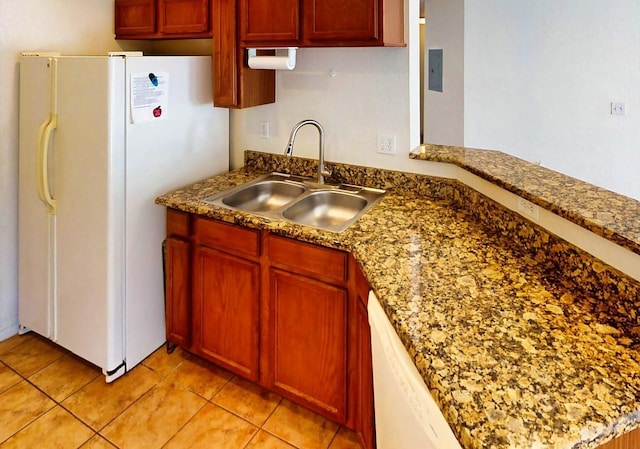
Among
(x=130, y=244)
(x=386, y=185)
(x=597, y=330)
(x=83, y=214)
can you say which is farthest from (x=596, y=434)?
(x=83, y=214)

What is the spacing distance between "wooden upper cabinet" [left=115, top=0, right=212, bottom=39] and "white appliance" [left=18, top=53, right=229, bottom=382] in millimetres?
194

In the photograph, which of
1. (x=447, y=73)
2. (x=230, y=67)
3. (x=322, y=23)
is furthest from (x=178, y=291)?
(x=447, y=73)

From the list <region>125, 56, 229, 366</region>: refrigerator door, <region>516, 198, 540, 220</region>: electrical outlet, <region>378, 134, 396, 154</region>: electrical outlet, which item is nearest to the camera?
<region>516, 198, 540, 220</region>: electrical outlet

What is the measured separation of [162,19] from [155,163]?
875 millimetres

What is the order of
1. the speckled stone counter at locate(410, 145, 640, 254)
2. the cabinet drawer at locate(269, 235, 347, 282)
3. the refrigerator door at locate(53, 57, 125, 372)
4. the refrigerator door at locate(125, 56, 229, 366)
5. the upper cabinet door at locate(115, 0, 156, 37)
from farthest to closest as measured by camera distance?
1. the upper cabinet door at locate(115, 0, 156, 37)
2. the refrigerator door at locate(125, 56, 229, 366)
3. the refrigerator door at locate(53, 57, 125, 372)
4. the cabinet drawer at locate(269, 235, 347, 282)
5. the speckled stone counter at locate(410, 145, 640, 254)

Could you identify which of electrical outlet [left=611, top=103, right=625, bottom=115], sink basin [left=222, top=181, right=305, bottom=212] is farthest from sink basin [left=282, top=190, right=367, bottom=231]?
electrical outlet [left=611, top=103, right=625, bottom=115]

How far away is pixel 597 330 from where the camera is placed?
1.03 m

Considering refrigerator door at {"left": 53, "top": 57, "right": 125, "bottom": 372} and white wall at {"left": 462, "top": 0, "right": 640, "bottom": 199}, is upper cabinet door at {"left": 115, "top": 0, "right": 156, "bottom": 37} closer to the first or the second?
refrigerator door at {"left": 53, "top": 57, "right": 125, "bottom": 372}

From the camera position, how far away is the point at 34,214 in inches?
90.7

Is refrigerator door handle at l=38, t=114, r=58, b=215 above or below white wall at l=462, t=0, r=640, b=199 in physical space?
below

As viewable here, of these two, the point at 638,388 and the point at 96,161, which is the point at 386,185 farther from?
the point at 638,388

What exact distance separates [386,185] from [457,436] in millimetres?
1583

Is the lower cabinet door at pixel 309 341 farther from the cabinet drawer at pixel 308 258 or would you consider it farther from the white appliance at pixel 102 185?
the white appliance at pixel 102 185

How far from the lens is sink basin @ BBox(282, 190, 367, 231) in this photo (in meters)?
2.16
